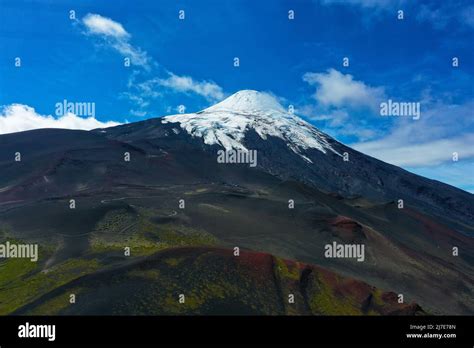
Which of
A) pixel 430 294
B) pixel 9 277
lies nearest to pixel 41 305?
pixel 9 277

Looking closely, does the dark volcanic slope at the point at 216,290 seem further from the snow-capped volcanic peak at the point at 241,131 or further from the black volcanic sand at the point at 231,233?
the snow-capped volcanic peak at the point at 241,131

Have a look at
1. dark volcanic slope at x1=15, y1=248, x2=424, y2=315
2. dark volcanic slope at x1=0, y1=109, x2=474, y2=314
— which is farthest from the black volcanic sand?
dark volcanic slope at x1=15, y1=248, x2=424, y2=315

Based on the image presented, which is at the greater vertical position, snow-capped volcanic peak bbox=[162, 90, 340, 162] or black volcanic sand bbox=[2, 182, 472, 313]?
snow-capped volcanic peak bbox=[162, 90, 340, 162]

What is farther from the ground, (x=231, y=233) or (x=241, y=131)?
(x=241, y=131)

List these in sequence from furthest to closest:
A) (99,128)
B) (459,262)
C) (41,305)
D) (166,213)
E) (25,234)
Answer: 1. (99,128)
2. (459,262)
3. (166,213)
4. (25,234)
5. (41,305)

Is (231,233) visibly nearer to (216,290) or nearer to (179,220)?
(179,220)

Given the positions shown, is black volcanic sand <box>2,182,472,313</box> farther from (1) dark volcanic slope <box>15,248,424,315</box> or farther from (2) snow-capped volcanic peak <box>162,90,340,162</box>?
(2) snow-capped volcanic peak <box>162,90,340,162</box>

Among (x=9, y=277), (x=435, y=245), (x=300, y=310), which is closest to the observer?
(x=300, y=310)

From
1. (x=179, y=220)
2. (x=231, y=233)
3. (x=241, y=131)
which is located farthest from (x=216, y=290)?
(x=241, y=131)

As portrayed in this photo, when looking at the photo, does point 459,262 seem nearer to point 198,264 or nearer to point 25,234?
point 198,264
